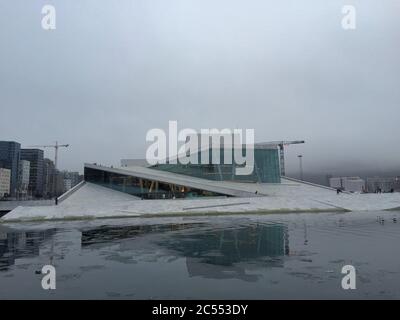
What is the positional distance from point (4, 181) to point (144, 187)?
117694 millimetres

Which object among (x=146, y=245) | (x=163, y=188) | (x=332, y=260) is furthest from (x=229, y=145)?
(x=332, y=260)

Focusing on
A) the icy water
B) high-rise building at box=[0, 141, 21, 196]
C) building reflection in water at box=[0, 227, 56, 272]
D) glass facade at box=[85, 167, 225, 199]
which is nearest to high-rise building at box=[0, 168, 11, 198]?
high-rise building at box=[0, 141, 21, 196]

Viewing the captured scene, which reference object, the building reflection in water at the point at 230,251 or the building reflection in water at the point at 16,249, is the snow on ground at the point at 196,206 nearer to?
the building reflection in water at the point at 16,249

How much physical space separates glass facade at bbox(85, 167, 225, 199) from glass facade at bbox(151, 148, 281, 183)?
8.06m

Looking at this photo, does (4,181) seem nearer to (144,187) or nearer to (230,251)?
(144,187)

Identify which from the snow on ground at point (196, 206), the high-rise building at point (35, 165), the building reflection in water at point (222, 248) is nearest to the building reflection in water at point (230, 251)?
the building reflection in water at point (222, 248)

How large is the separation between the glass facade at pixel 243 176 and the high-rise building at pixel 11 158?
117 m

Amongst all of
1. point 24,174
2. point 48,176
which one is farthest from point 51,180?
point 24,174

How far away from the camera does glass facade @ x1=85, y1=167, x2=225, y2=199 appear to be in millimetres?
42219

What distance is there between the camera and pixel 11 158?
15350 centimetres

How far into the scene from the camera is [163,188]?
43.9 metres

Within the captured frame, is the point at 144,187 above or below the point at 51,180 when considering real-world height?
below

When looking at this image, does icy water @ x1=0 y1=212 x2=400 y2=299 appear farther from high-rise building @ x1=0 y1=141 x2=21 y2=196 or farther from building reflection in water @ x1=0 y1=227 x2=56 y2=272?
high-rise building @ x1=0 y1=141 x2=21 y2=196
